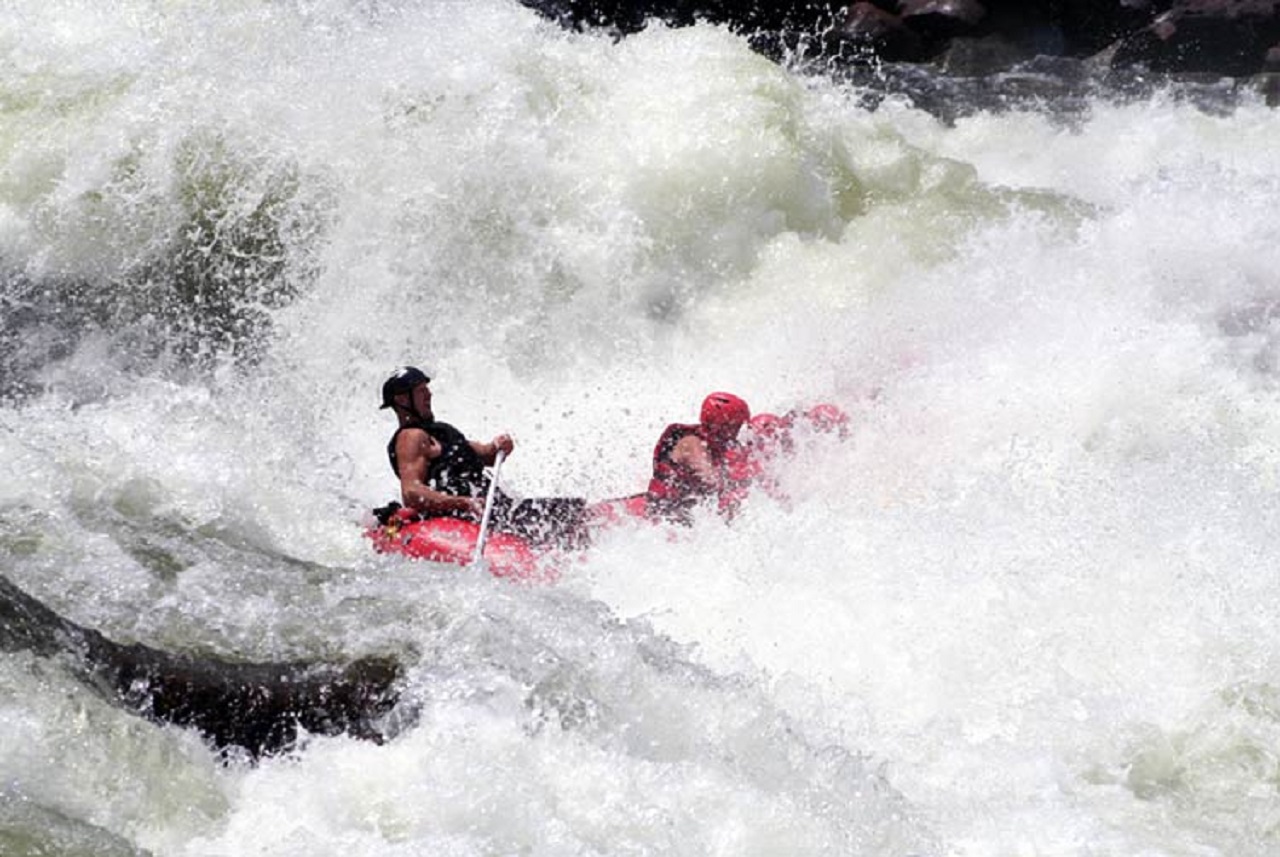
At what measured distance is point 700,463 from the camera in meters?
5.86

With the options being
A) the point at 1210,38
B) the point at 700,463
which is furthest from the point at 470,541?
the point at 1210,38

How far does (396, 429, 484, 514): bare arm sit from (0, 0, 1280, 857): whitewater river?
0.85 ft

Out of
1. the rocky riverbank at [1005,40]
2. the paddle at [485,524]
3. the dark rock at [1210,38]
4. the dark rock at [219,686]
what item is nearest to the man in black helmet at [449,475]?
the paddle at [485,524]

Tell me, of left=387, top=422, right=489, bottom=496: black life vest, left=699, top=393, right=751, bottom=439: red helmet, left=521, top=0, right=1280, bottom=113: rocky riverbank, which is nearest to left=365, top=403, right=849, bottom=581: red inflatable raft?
left=699, top=393, right=751, bottom=439: red helmet

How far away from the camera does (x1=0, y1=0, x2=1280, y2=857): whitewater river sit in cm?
363

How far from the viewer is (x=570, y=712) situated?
3797 mm

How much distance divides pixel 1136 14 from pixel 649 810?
8922 mm

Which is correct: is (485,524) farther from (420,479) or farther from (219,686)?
(219,686)

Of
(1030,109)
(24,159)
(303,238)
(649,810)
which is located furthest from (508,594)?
(1030,109)

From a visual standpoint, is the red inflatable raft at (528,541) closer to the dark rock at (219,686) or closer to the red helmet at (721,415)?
the red helmet at (721,415)

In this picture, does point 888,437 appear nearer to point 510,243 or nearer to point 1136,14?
point 510,243

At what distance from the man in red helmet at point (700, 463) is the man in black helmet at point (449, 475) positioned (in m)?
0.33

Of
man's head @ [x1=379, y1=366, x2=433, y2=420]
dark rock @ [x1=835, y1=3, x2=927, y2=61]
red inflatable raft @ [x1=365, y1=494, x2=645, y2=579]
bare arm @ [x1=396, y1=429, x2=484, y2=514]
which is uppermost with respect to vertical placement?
dark rock @ [x1=835, y1=3, x2=927, y2=61]

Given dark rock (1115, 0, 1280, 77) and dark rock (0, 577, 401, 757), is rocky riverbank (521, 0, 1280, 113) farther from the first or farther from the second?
dark rock (0, 577, 401, 757)
